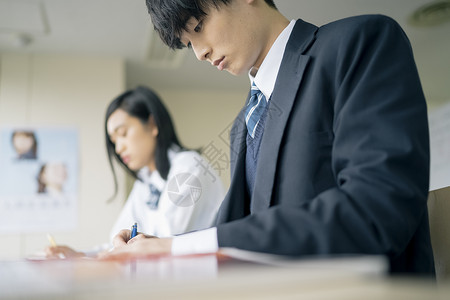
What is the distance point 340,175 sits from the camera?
0.56 metres

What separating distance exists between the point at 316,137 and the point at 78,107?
2.42 m

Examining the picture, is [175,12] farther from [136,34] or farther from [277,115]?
[136,34]

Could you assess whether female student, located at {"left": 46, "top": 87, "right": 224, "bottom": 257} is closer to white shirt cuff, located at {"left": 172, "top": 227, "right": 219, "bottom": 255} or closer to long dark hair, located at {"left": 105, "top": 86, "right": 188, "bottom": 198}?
long dark hair, located at {"left": 105, "top": 86, "right": 188, "bottom": 198}

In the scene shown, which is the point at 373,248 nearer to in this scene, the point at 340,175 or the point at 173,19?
the point at 340,175

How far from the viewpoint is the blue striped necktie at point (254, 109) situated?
82 cm

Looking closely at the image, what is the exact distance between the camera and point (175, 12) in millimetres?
802

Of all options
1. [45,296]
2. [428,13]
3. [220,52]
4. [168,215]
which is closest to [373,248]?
[45,296]

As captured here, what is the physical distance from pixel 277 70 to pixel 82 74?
231cm

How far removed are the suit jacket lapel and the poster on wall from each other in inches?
87.4

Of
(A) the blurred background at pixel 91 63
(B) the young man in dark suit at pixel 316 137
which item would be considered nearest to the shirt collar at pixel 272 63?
(B) the young man in dark suit at pixel 316 137

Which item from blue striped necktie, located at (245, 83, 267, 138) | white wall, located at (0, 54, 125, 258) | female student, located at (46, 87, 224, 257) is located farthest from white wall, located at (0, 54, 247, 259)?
blue striped necktie, located at (245, 83, 267, 138)

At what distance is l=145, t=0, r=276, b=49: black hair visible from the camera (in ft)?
2.61

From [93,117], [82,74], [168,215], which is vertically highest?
[82,74]

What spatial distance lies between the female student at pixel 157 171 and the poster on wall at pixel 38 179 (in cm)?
95
